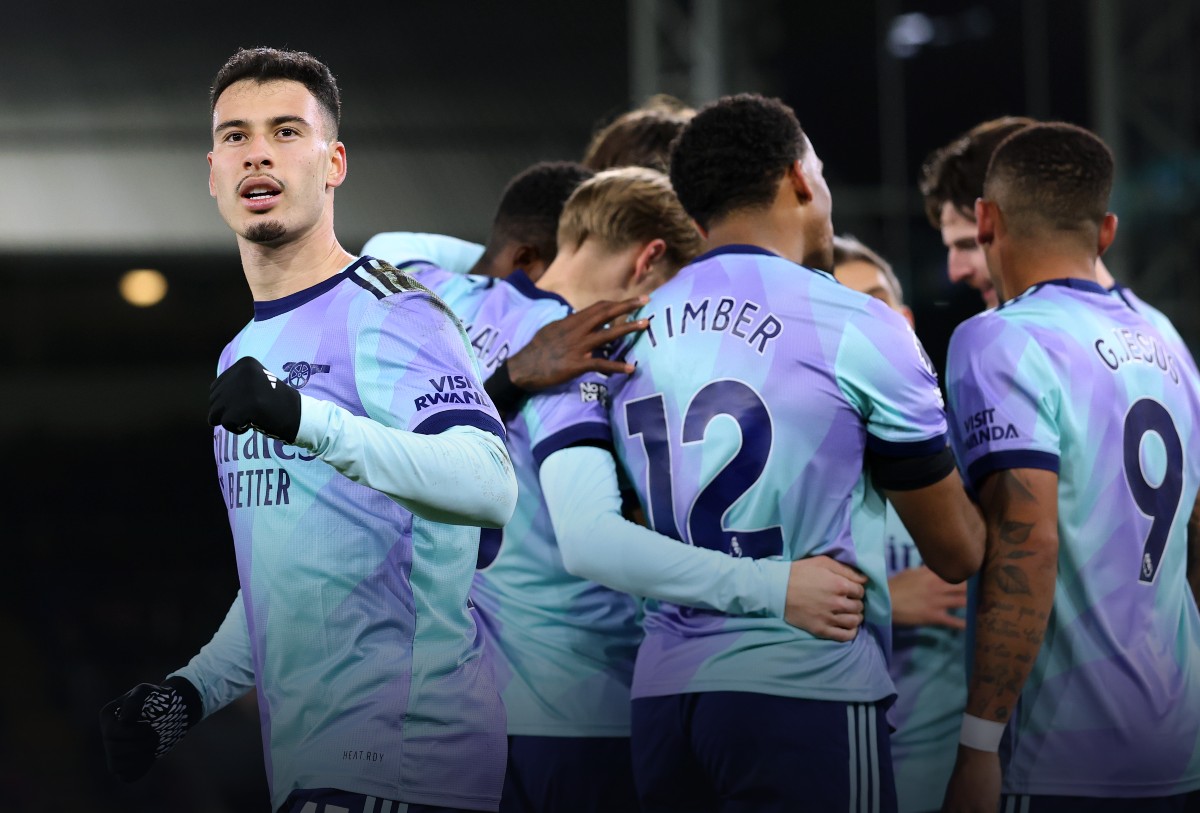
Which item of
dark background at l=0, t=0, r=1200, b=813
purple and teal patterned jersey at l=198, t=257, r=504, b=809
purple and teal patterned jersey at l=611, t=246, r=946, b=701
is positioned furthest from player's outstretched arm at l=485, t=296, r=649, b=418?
dark background at l=0, t=0, r=1200, b=813

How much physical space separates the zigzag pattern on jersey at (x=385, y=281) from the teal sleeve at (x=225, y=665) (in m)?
0.52

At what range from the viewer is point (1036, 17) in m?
8.23

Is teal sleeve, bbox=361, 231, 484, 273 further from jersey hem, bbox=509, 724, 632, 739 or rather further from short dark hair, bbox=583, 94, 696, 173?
jersey hem, bbox=509, 724, 632, 739

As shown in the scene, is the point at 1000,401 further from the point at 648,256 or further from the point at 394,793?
the point at 394,793

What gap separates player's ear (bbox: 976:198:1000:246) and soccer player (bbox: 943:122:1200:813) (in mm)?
157

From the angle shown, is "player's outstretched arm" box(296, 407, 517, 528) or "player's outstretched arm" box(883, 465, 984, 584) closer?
"player's outstretched arm" box(296, 407, 517, 528)

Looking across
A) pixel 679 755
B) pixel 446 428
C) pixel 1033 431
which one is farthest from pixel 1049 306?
pixel 446 428

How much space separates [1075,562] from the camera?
2254 millimetres

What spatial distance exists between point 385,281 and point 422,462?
342mm

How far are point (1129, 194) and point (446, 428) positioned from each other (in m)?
7.01

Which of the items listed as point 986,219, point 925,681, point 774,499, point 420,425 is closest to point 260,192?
point 420,425

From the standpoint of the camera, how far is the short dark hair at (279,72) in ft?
5.90

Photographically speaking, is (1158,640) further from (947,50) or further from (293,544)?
(947,50)

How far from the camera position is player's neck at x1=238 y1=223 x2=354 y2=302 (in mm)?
1777
